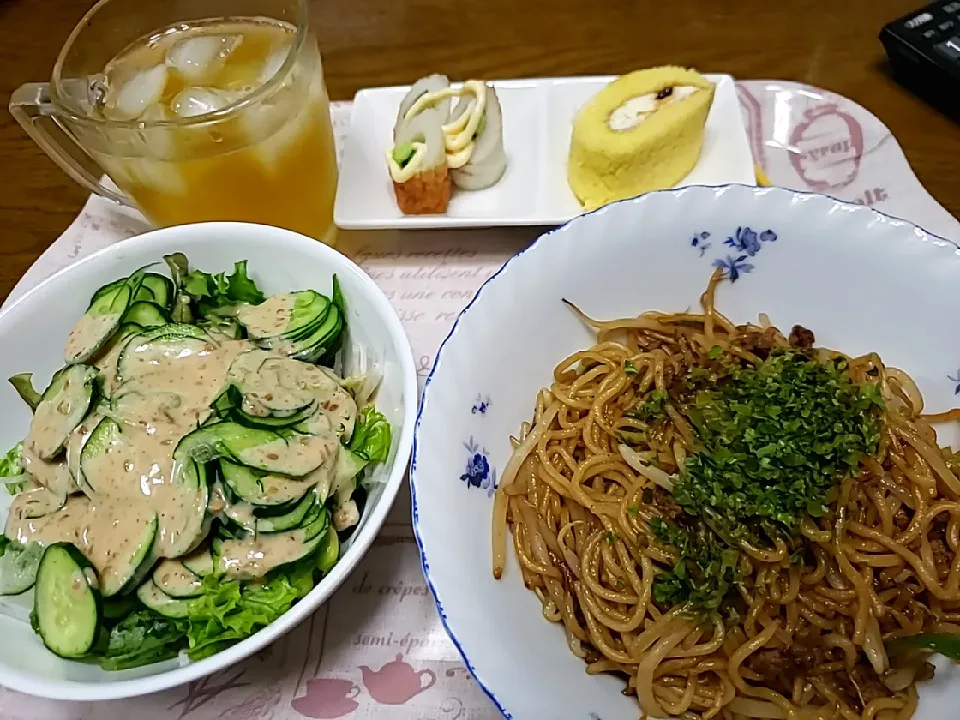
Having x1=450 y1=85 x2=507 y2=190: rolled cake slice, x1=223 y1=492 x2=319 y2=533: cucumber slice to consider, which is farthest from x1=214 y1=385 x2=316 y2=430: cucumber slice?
x1=450 y1=85 x2=507 y2=190: rolled cake slice

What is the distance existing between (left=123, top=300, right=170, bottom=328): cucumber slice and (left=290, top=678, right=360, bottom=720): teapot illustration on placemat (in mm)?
628

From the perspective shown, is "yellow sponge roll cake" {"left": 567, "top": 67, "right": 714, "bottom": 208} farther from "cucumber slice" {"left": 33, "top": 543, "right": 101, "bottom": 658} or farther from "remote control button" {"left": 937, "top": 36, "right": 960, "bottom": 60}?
"cucumber slice" {"left": 33, "top": 543, "right": 101, "bottom": 658}

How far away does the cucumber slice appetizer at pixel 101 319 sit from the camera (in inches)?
49.3

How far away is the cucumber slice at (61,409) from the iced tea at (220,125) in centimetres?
46

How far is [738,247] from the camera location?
1.29 m

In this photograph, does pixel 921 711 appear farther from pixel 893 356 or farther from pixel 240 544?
pixel 240 544

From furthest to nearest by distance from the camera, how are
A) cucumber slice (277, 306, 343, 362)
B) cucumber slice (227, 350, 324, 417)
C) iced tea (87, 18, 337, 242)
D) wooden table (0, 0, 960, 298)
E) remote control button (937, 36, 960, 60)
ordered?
wooden table (0, 0, 960, 298) < remote control button (937, 36, 960, 60) < iced tea (87, 18, 337, 242) < cucumber slice (277, 306, 343, 362) < cucumber slice (227, 350, 324, 417)

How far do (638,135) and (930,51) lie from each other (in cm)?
75

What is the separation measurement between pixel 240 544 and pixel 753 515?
0.69 m

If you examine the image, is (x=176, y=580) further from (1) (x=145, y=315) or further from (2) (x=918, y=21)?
(2) (x=918, y=21)

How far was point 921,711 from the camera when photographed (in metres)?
1.01

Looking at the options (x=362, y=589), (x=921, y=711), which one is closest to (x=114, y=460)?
(x=362, y=589)

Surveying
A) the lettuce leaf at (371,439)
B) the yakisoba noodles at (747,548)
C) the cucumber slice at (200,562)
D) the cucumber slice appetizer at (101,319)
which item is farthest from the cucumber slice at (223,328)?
the yakisoba noodles at (747,548)

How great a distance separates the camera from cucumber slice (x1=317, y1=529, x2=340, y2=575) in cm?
108
